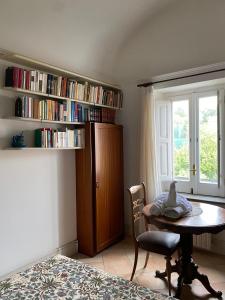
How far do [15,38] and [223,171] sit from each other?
10.00 ft

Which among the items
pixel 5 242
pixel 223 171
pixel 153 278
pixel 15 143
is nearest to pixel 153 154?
pixel 223 171

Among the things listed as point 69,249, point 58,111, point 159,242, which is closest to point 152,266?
point 159,242

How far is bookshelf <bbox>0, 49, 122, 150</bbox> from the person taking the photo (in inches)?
98.7

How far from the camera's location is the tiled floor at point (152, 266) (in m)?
2.44

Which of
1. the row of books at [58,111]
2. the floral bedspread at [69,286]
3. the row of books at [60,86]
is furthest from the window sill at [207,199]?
the floral bedspread at [69,286]

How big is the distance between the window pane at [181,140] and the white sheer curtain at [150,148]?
417 millimetres

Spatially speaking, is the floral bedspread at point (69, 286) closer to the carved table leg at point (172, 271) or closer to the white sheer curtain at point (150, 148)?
the carved table leg at point (172, 271)

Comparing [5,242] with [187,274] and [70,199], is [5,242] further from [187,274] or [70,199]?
[187,274]

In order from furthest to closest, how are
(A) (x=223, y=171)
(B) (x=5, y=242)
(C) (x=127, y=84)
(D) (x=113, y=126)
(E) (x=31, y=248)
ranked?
→ (C) (x=127, y=84), (D) (x=113, y=126), (A) (x=223, y=171), (E) (x=31, y=248), (B) (x=5, y=242)

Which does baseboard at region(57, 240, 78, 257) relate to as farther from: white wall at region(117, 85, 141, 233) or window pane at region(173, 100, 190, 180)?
window pane at region(173, 100, 190, 180)

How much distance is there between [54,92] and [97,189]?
4.51 feet

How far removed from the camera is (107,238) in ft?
11.3

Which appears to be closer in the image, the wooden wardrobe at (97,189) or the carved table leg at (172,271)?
the carved table leg at (172,271)

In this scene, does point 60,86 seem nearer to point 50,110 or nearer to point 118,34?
point 50,110
